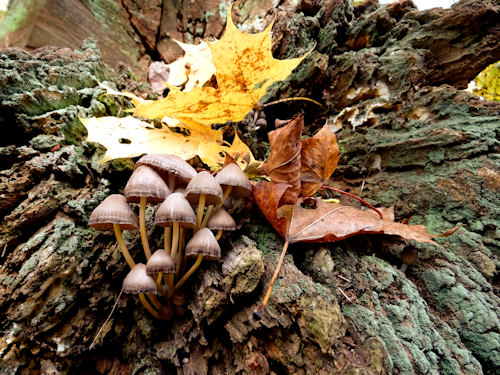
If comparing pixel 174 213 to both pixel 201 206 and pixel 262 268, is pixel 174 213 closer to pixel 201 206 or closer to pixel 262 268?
pixel 201 206

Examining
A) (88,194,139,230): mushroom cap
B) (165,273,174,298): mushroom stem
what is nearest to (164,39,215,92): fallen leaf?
(88,194,139,230): mushroom cap

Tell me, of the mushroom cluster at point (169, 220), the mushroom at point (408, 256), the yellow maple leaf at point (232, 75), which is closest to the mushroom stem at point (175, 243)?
the mushroom cluster at point (169, 220)

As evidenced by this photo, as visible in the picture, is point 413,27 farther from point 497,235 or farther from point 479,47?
point 497,235

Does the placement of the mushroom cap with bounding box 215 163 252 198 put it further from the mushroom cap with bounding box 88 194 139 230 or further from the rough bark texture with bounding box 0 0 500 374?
the mushroom cap with bounding box 88 194 139 230

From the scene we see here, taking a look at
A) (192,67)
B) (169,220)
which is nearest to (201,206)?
(169,220)

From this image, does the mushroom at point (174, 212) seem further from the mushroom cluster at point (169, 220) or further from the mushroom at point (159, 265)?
the mushroom at point (159, 265)

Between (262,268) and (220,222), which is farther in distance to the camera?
(220,222)
